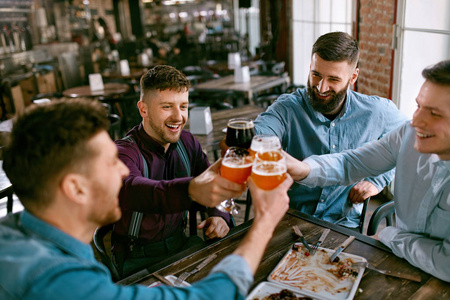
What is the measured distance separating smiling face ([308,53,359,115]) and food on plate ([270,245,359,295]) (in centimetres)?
95

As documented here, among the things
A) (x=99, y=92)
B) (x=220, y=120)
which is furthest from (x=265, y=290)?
(x=99, y=92)

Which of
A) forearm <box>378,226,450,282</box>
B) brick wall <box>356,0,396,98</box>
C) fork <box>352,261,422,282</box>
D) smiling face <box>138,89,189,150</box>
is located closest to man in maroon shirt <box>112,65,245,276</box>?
smiling face <box>138,89,189,150</box>

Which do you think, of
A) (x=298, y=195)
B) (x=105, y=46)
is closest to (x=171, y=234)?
(x=298, y=195)

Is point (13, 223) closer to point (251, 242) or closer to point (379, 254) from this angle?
point (251, 242)

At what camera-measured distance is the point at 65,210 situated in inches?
35.1

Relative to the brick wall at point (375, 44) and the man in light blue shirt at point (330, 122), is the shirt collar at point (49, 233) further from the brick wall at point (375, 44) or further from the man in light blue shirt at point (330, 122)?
the brick wall at point (375, 44)

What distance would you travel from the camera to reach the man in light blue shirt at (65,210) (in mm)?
784

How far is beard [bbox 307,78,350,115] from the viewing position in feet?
6.84

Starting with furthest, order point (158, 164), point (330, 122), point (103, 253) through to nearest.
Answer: point (330, 122) → point (158, 164) → point (103, 253)

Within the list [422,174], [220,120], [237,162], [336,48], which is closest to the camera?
[237,162]

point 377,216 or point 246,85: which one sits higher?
point 246,85

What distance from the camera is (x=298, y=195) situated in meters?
2.13

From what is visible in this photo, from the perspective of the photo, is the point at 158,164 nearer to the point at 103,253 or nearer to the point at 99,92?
the point at 103,253

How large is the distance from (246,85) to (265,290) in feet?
13.7
